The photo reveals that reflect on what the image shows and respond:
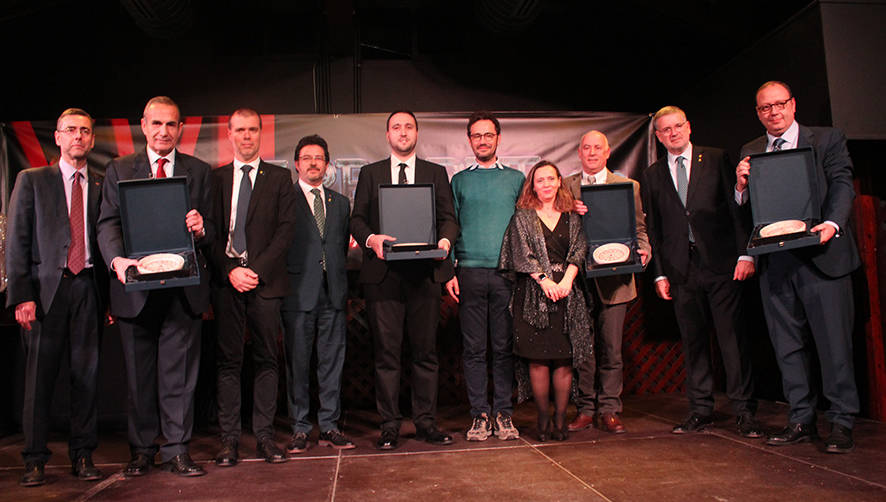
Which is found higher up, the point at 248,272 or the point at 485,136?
the point at 485,136

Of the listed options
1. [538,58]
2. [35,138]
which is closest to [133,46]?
[35,138]

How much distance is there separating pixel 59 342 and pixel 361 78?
11.6ft

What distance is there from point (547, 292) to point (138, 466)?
2.15m

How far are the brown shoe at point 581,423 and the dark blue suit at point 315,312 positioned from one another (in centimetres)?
136

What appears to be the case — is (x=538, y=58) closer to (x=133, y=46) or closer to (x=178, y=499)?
(x=133, y=46)

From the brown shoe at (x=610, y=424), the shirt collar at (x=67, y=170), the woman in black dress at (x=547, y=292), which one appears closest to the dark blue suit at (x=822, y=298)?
the brown shoe at (x=610, y=424)

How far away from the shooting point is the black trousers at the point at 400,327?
331 centimetres

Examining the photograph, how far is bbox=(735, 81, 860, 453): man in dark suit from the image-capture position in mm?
2949

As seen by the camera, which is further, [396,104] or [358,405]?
[396,104]

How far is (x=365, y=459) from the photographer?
9.81ft

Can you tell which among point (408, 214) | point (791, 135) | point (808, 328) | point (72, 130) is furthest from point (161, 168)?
point (808, 328)

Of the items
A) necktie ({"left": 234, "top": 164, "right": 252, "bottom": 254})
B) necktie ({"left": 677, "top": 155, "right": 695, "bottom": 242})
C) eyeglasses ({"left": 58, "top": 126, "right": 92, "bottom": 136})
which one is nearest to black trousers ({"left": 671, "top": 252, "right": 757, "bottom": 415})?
necktie ({"left": 677, "top": 155, "right": 695, "bottom": 242})

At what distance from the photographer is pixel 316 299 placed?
11.0 ft

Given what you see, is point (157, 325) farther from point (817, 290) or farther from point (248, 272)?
point (817, 290)
